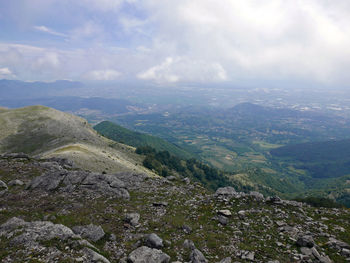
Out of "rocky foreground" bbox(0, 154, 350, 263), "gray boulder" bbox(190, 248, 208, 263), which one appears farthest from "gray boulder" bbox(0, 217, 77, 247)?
"gray boulder" bbox(190, 248, 208, 263)

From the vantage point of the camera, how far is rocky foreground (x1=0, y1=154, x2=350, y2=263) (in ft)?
43.2

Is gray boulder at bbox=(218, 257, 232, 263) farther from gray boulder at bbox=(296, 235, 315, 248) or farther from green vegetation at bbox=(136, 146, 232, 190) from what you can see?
green vegetation at bbox=(136, 146, 232, 190)

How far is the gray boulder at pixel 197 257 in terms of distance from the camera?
1327 centimetres

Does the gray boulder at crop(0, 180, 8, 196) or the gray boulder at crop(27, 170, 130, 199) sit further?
the gray boulder at crop(27, 170, 130, 199)

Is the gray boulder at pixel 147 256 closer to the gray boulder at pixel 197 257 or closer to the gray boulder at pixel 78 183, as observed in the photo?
the gray boulder at pixel 197 257

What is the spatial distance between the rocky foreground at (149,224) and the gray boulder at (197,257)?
0.24 ft

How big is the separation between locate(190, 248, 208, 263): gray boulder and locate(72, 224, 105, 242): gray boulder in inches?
295

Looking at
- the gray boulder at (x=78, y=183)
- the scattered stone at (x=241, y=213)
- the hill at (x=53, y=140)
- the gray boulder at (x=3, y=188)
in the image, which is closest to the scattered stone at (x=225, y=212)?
the scattered stone at (x=241, y=213)

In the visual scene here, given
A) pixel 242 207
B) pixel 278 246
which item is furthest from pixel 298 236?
pixel 242 207

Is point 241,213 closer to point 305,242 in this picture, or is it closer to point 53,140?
point 305,242

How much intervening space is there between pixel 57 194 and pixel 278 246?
24128mm

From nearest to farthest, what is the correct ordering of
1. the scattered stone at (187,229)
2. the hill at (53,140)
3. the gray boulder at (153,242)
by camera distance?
1. the gray boulder at (153,242)
2. the scattered stone at (187,229)
3. the hill at (53,140)

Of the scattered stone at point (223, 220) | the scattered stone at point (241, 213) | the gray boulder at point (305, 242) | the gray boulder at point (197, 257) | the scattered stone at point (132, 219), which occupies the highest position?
the gray boulder at point (197, 257)

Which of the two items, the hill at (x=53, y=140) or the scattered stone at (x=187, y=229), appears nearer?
the scattered stone at (x=187, y=229)
